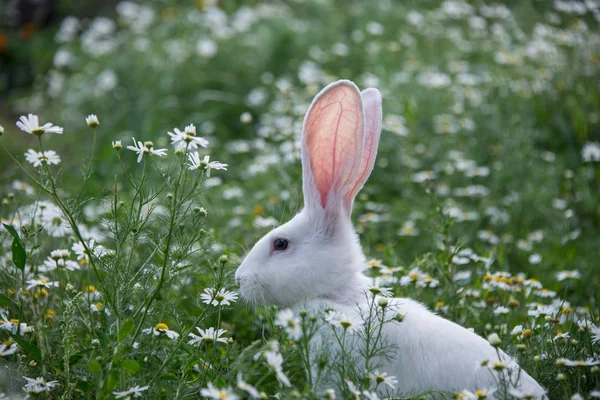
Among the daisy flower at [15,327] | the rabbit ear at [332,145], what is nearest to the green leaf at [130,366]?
the daisy flower at [15,327]

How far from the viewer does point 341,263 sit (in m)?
2.95

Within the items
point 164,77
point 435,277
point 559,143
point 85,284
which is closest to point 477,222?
point 435,277

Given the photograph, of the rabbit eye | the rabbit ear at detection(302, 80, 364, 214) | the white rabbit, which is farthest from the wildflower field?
the rabbit ear at detection(302, 80, 364, 214)

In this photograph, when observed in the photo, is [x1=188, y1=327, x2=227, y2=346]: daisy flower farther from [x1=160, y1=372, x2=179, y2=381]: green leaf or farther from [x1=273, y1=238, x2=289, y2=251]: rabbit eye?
[x1=273, y1=238, x2=289, y2=251]: rabbit eye

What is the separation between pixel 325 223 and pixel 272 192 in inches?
82.8

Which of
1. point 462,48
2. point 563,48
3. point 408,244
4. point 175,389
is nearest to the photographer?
point 175,389

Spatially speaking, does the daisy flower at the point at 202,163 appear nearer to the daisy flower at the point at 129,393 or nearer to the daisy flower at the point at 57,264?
the daisy flower at the point at 57,264

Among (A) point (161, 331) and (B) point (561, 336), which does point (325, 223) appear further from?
(B) point (561, 336)

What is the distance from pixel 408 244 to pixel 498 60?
3260 millimetres

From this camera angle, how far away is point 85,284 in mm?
3414

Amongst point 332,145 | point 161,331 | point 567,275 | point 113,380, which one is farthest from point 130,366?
point 567,275

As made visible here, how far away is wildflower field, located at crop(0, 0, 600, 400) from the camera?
8.38 ft

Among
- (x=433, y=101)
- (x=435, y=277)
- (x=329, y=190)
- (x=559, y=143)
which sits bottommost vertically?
(x=559, y=143)

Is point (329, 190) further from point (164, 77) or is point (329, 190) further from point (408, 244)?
point (164, 77)
